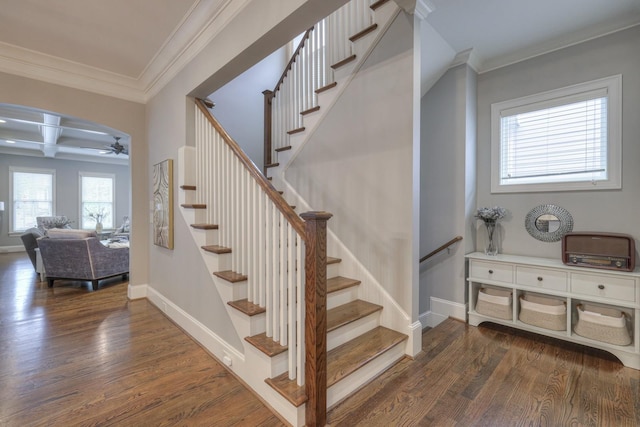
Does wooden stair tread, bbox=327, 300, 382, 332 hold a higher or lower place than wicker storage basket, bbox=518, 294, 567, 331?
higher

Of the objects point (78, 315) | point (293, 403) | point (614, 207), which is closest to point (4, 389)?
point (78, 315)

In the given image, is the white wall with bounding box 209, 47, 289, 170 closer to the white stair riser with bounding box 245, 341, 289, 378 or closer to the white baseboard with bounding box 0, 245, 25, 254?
the white stair riser with bounding box 245, 341, 289, 378

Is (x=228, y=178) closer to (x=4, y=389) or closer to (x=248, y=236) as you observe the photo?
(x=248, y=236)

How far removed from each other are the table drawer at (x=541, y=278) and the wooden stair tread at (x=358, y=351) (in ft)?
4.47

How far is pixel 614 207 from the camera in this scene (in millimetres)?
2498

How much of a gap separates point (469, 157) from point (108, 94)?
4.44 m

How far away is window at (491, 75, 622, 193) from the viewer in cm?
251

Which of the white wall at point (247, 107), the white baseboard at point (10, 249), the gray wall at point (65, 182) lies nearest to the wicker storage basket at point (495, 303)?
the white wall at point (247, 107)

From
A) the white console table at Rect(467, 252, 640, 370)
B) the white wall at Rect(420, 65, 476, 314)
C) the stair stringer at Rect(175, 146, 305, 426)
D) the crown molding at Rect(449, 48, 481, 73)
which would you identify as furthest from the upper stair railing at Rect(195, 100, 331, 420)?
the crown molding at Rect(449, 48, 481, 73)

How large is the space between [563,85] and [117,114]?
5.09 meters

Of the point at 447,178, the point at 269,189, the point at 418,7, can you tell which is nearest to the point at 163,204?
the point at 269,189

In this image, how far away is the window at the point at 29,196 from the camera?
7.71 metres

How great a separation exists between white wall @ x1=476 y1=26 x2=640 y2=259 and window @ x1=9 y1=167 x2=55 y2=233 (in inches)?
431

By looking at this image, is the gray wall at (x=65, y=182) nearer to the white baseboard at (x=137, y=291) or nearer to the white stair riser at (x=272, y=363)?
the white baseboard at (x=137, y=291)
